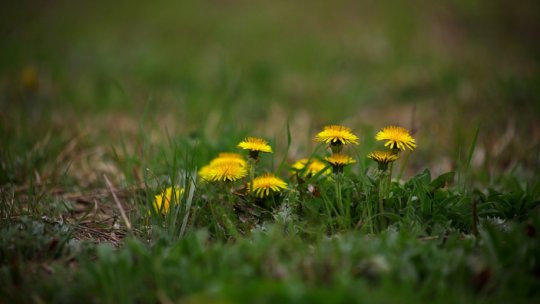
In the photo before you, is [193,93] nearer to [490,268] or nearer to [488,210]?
[488,210]

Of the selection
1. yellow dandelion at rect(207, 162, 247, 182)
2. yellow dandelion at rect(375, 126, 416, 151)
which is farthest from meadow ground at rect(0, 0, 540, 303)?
yellow dandelion at rect(375, 126, 416, 151)

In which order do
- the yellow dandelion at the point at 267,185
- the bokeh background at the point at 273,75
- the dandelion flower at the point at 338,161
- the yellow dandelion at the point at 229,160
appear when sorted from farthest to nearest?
the bokeh background at the point at 273,75
the yellow dandelion at the point at 229,160
the yellow dandelion at the point at 267,185
the dandelion flower at the point at 338,161

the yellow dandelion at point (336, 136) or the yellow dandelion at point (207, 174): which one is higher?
the yellow dandelion at point (336, 136)

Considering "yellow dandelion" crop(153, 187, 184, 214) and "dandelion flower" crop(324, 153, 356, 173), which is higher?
"dandelion flower" crop(324, 153, 356, 173)

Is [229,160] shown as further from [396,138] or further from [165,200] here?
[396,138]

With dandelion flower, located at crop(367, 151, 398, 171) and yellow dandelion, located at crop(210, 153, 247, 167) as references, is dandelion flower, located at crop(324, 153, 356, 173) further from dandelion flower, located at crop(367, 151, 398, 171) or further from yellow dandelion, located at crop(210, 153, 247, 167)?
yellow dandelion, located at crop(210, 153, 247, 167)

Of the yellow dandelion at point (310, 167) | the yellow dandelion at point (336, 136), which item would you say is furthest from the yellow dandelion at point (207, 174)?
the yellow dandelion at point (336, 136)

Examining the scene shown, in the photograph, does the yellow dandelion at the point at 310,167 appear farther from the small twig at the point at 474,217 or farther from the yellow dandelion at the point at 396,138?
the small twig at the point at 474,217
